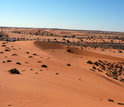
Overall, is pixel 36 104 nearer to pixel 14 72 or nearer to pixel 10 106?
pixel 10 106

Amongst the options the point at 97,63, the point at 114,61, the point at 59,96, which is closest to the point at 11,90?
the point at 59,96

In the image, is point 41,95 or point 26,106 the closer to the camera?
point 26,106

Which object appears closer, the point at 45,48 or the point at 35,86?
the point at 35,86

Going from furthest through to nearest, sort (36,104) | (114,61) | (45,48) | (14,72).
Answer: (45,48)
(114,61)
(14,72)
(36,104)

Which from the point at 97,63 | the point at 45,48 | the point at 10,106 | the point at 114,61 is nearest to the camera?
the point at 10,106

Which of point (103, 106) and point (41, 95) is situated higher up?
point (41, 95)

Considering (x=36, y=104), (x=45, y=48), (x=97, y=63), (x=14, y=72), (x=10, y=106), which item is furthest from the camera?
(x=45, y=48)

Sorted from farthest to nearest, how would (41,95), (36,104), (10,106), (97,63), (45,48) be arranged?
(45,48), (97,63), (41,95), (36,104), (10,106)

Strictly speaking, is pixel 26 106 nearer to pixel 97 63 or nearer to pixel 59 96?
pixel 59 96

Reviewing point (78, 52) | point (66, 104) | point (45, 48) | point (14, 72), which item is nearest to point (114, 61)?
point (78, 52)

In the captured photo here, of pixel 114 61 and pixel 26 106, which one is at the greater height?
pixel 26 106
